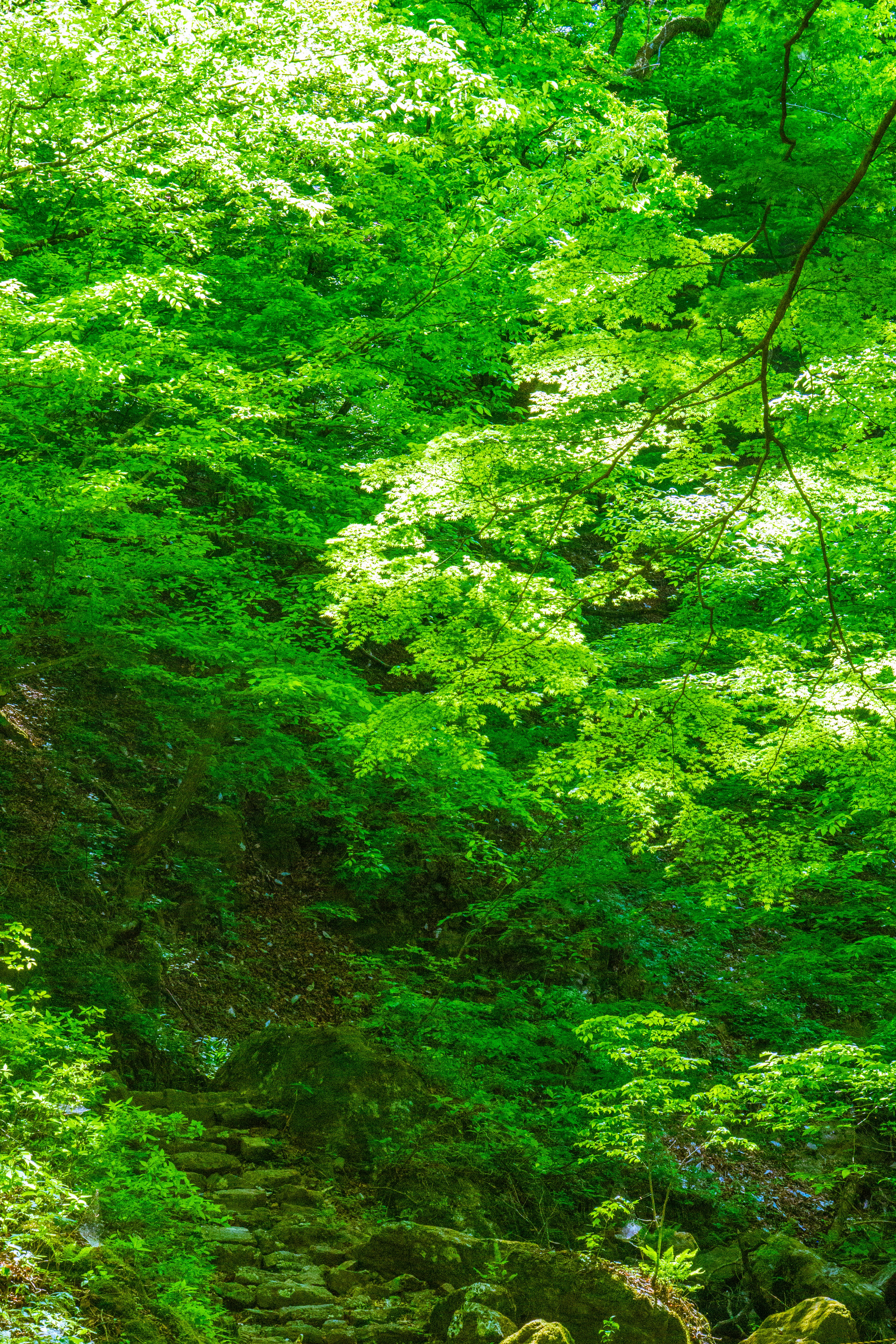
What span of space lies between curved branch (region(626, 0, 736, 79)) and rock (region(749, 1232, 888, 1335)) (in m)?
15.4

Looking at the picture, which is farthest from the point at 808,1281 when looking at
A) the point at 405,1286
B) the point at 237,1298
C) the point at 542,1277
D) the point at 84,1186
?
the point at 84,1186

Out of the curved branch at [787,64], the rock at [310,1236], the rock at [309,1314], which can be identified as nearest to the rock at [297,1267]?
the rock at [310,1236]

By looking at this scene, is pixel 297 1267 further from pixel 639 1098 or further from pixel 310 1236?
pixel 639 1098

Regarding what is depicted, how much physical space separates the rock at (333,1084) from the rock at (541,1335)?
2.65 m

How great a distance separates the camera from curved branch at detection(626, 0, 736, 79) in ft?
51.2

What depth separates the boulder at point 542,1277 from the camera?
194 inches

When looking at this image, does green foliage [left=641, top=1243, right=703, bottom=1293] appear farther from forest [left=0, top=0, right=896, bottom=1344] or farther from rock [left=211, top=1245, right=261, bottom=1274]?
rock [left=211, top=1245, right=261, bottom=1274]

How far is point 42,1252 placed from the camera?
3627 mm

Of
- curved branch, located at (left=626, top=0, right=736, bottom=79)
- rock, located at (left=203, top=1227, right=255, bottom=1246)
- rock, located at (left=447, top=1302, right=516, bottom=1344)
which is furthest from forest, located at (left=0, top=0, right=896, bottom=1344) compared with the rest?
curved branch, located at (left=626, top=0, right=736, bottom=79)

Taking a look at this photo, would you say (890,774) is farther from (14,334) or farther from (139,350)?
(14,334)

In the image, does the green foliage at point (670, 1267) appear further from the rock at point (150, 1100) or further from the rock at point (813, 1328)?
the rock at point (150, 1100)

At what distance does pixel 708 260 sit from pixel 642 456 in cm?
868

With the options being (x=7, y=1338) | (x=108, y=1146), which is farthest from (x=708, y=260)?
(x=7, y=1338)

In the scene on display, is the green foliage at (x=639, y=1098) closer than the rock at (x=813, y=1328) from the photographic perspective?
No
